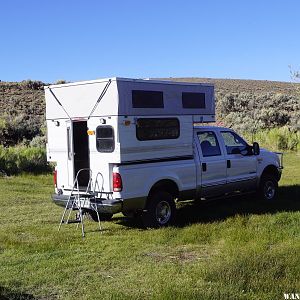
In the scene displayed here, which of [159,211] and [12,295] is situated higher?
[159,211]

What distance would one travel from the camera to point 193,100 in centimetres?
1045

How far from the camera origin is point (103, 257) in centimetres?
751

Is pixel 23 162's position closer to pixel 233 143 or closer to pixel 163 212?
pixel 233 143

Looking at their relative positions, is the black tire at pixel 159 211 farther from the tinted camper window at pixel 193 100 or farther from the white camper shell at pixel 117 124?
the tinted camper window at pixel 193 100

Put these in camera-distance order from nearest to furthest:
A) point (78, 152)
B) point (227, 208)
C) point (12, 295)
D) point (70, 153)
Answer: point (12, 295)
point (70, 153)
point (78, 152)
point (227, 208)

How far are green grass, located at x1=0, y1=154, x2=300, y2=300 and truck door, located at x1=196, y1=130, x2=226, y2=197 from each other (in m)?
0.55

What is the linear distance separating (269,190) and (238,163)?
4.77 feet

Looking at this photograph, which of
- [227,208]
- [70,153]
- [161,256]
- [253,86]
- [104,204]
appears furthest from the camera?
[253,86]

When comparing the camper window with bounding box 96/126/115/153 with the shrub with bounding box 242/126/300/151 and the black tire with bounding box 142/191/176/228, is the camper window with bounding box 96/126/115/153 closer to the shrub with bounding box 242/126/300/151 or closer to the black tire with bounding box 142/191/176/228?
the black tire with bounding box 142/191/176/228

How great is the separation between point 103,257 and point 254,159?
18.0 feet

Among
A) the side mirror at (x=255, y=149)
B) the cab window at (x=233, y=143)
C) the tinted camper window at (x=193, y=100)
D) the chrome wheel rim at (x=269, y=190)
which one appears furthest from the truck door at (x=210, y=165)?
the chrome wheel rim at (x=269, y=190)

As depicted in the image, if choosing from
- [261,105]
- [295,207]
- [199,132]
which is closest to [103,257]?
[199,132]

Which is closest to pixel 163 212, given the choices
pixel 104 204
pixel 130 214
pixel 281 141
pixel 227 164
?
pixel 130 214

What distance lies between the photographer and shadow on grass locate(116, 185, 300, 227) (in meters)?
10.3
